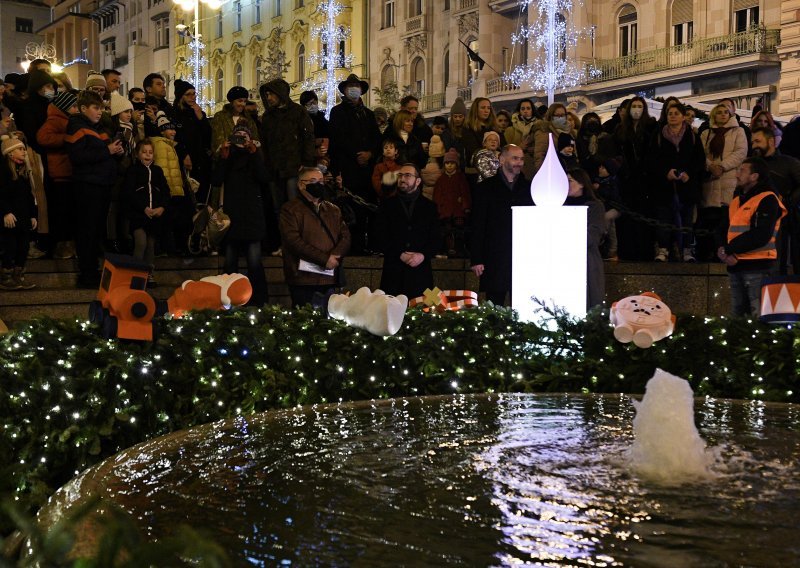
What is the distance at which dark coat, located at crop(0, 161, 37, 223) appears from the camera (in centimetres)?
964

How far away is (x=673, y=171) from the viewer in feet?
39.5

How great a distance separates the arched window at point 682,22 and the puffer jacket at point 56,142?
26219mm

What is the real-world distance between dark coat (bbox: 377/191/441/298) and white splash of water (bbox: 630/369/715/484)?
21.9ft

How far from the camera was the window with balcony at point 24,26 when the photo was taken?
299 feet


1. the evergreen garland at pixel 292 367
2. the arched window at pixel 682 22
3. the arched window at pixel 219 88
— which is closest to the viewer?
the evergreen garland at pixel 292 367

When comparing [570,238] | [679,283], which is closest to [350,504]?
[570,238]

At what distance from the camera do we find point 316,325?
5410 millimetres

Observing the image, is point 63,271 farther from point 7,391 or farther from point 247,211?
point 7,391

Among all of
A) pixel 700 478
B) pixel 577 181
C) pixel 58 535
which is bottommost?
pixel 700 478

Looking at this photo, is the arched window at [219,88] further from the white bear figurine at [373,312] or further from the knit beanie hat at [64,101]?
the white bear figurine at [373,312]

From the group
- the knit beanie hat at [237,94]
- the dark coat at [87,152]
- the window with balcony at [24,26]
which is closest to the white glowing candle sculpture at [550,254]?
the dark coat at [87,152]

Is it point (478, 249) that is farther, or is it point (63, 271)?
point (63, 271)

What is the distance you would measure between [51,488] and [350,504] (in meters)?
2.19

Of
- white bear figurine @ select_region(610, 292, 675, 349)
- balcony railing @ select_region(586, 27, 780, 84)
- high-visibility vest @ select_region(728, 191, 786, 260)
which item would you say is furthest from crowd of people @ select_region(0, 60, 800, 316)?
balcony railing @ select_region(586, 27, 780, 84)
